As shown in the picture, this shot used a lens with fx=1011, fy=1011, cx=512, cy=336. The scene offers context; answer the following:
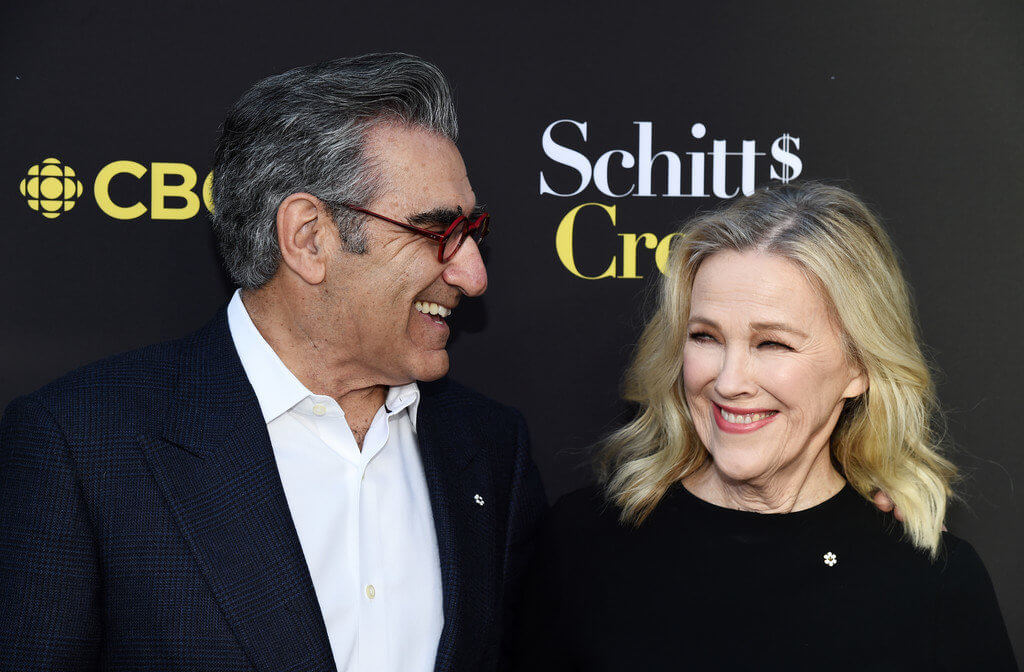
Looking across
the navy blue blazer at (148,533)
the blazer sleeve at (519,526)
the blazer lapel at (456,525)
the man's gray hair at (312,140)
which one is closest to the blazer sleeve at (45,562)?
the navy blue blazer at (148,533)

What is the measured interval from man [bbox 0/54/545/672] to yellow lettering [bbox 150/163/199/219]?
16.0 inches

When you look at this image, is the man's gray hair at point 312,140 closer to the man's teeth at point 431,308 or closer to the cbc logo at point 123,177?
the man's teeth at point 431,308

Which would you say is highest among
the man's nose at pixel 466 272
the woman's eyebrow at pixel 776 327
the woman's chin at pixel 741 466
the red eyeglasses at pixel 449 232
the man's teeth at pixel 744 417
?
the red eyeglasses at pixel 449 232

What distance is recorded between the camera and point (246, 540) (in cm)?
183

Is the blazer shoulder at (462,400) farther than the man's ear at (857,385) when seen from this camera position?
Yes

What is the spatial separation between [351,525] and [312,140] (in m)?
0.77

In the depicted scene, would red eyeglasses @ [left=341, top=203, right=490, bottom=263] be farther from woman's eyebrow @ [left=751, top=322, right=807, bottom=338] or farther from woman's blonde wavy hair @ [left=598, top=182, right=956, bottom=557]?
woman's eyebrow @ [left=751, top=322, right=807, bottom=338]

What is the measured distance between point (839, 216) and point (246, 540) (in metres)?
1.31

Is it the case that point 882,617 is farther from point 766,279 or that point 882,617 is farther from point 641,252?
point 641,252

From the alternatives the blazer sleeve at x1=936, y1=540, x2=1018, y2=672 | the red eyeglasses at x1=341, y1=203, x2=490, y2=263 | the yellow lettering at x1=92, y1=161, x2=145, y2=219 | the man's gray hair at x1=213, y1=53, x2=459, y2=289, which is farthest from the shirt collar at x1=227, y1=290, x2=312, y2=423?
the blazer sleeve at x1=936, y1=540, x2=1018, y2=672

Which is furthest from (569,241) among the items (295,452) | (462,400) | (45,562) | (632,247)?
(45,562)

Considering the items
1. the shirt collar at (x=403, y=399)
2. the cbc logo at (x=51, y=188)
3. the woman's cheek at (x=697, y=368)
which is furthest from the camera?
the cbc logo at (x=51, y=188)

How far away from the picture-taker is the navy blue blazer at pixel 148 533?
1.74 meters

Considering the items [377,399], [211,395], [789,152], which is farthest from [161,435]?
[789,152]
